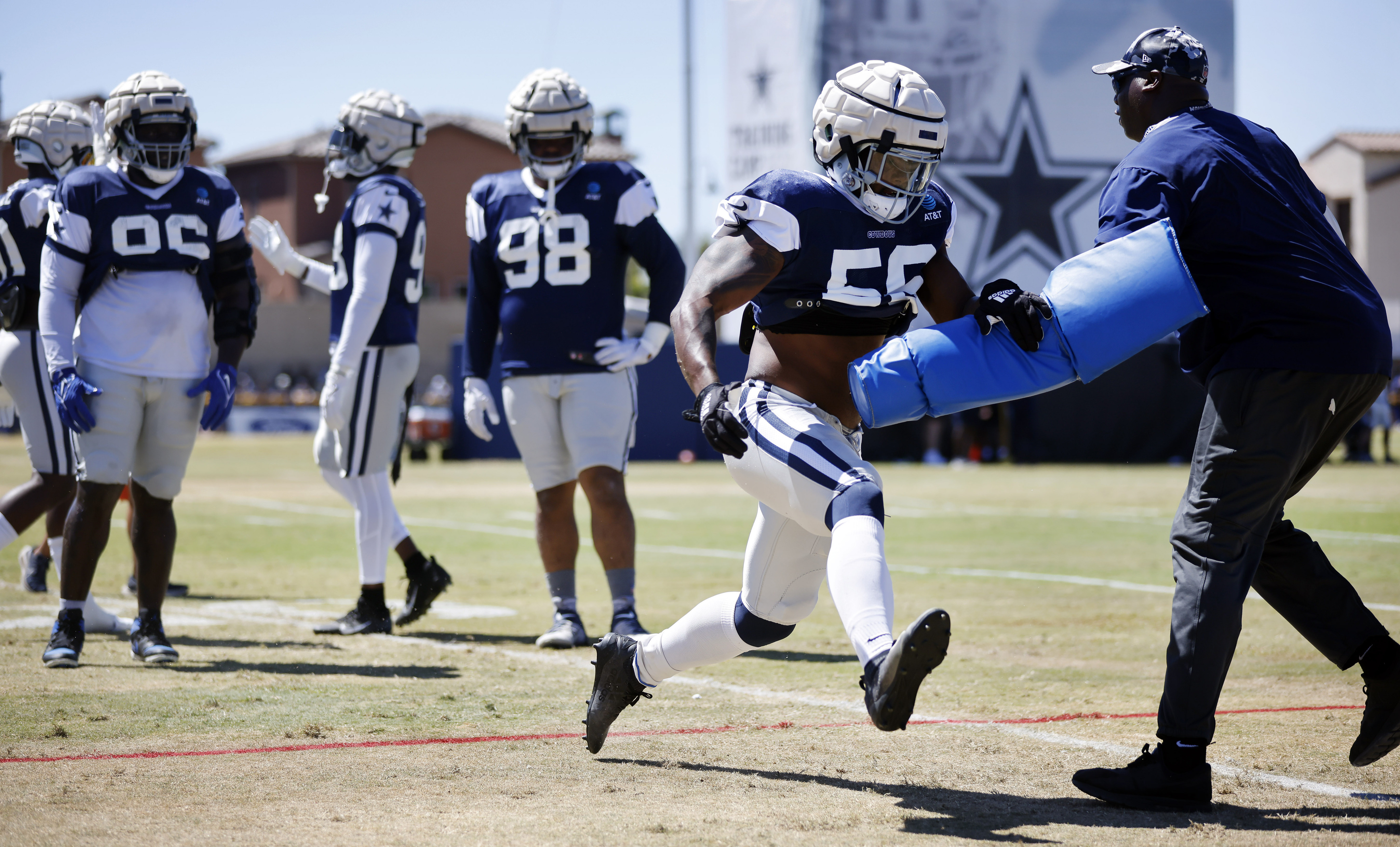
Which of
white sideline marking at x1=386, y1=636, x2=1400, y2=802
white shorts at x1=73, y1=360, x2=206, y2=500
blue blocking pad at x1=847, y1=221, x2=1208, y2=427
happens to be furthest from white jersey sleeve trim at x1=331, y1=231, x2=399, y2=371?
blue blocking pad at x1=847, y1=221, x2=1208, y2=427

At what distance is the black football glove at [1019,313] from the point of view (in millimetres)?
3607

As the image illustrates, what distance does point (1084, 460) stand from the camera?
88.8ft

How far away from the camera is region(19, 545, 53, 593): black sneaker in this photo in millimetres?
8344

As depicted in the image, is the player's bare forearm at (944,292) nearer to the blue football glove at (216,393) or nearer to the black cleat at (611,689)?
the black cleat at (611,689)

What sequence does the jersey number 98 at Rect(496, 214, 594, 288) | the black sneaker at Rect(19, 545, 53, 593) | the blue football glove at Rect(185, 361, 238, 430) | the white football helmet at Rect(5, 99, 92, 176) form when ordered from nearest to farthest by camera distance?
the blue football glove at Rect(185, 361, 238, 430) < the jersey number 98 at Rect(496, 214, 594, 288) < the white football helmet at Rect(5, 99, 92, 176) < the black sneaker at Rect(19, 545, 53, 593)

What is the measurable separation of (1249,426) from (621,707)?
1.92m

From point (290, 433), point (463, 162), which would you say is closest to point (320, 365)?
point (463, 162)

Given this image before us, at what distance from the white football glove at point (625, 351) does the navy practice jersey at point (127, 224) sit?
1.72 m

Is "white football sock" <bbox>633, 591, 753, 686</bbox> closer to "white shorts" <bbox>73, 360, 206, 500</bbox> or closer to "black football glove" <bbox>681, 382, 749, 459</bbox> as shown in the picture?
"black football glove" <bbox>681, 382, 749, 459</bbox>

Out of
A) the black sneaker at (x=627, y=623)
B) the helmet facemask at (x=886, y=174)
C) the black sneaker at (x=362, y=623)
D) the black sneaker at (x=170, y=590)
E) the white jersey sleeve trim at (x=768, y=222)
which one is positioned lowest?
the black sneaker at (x=170, y=590)

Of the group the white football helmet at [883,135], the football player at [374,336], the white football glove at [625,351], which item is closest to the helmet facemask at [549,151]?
the football player at [374,336]

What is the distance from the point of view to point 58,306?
5.92 meters

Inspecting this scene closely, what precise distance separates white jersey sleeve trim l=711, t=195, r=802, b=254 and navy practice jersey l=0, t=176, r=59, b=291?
4390 millimetres

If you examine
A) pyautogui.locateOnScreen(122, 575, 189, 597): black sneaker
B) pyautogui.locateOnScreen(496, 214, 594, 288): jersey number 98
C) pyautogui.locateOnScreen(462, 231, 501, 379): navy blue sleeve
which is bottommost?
pyautogui.locateOnScreen(122, 575, 189, 597): black sneaker
